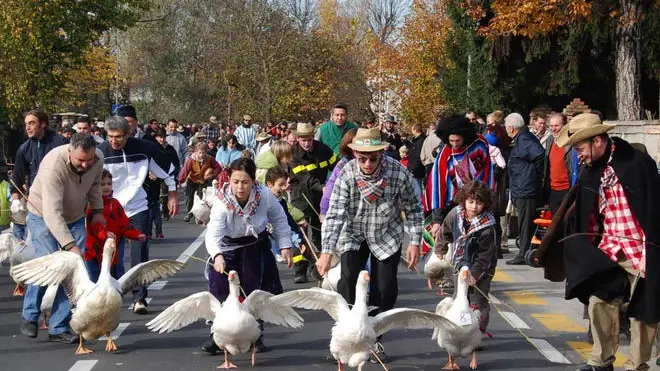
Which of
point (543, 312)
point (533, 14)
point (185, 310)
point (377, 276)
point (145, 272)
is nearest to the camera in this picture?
point (185, 310)

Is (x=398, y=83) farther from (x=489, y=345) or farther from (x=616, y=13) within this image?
(x=489, y=345)

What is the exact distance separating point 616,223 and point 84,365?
4.17m

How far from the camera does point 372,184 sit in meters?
8.69

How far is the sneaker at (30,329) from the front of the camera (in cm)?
998

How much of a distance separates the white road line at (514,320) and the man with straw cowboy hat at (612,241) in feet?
8.04

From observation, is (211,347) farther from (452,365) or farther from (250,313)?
(452,365)

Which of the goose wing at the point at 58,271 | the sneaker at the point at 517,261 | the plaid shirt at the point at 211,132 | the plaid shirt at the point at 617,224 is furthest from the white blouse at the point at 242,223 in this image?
the plaid shirt at the point at 211,132

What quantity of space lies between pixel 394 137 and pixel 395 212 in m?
16.4

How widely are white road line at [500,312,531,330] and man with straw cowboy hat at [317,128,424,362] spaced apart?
2.25 m

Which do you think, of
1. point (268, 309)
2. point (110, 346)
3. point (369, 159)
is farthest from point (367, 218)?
point (110, 346)

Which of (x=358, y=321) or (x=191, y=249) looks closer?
(x=358, y=321)

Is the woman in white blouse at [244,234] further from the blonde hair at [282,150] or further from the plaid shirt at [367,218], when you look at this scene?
the blonde hair at [282,150]

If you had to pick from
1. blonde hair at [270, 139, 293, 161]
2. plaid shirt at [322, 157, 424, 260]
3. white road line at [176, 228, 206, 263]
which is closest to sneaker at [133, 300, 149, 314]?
blonde hair at [270, 139, 293, 161]

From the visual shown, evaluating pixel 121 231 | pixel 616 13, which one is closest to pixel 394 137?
pixel 616 13
